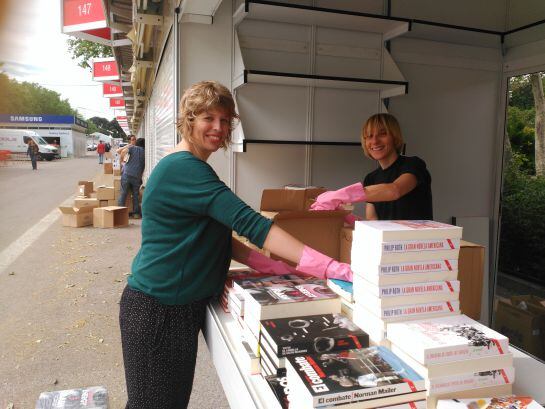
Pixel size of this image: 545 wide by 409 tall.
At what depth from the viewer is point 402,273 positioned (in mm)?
1185

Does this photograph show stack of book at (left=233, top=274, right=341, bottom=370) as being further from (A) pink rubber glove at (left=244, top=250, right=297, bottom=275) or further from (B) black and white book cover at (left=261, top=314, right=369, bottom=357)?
(A) pink rubber glove at (left=244, top=250, right=297, bottom=275)

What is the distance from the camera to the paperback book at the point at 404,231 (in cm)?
116

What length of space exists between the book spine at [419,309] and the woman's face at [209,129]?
0.81 meters

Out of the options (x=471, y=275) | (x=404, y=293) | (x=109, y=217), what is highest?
(x=404, y=293)

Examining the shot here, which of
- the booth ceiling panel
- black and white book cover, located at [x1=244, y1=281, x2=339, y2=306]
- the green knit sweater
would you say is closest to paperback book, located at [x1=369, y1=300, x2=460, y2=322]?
black and white book cover, located at [x1=244, y1=281, x2=339, y2=306]

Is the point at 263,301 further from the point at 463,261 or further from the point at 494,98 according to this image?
the point at 494,98

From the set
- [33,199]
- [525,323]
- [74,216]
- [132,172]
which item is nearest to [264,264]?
[525,323]

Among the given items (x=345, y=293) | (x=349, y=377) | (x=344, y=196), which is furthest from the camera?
(x=344, y=196)

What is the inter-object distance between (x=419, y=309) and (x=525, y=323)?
9.80 feet

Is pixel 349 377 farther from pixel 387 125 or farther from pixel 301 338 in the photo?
pixel 387 125

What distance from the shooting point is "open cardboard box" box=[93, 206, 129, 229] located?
8.38 metres

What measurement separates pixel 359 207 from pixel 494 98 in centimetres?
160

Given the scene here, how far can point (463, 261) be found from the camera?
1.95 m

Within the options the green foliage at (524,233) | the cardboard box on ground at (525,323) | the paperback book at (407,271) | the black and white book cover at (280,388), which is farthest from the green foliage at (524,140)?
the black and white book cover at (280,388)
